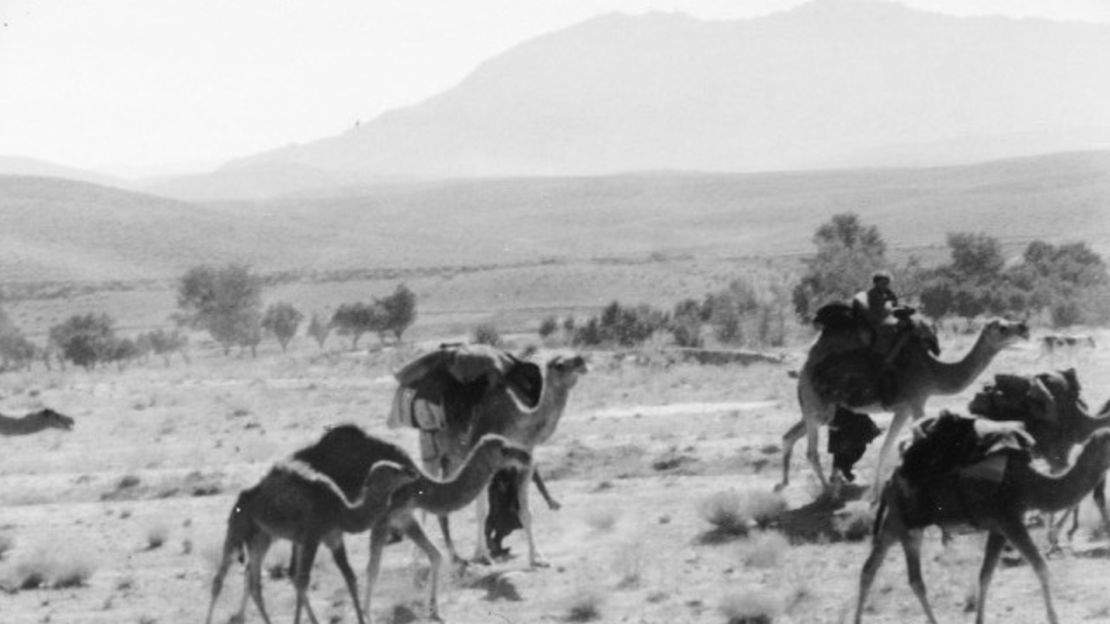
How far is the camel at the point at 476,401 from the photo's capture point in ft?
50.0

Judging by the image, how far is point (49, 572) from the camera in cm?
1506

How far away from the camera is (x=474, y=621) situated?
12.9 metres

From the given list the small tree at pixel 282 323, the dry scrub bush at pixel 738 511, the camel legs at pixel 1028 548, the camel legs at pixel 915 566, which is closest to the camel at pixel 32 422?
the dry scrub bush at pixel 738 511

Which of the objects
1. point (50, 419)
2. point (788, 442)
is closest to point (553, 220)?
point (788, 442)

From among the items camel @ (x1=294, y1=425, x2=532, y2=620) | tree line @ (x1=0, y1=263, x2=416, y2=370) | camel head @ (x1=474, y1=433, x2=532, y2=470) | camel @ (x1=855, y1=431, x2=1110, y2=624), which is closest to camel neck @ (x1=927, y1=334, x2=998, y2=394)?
camel @ (x1=855, y1=431, x2=1110, y2=624)

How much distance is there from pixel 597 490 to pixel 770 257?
77.5 m

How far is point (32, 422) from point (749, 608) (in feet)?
18.3

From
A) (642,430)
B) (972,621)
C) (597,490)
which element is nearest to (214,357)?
(642,430)

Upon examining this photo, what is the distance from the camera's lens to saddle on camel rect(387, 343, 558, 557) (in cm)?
1534

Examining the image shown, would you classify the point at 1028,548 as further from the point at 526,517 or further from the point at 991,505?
the point at 526,517

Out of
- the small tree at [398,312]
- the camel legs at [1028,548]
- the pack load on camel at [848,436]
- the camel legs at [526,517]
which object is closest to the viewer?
the camel legs at [1028,548]

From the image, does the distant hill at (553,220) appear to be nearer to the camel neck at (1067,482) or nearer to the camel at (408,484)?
the camel neck at (1067,482)

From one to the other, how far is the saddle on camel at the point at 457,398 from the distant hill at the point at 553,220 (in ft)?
219

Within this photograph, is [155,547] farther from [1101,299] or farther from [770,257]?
[770,257]
